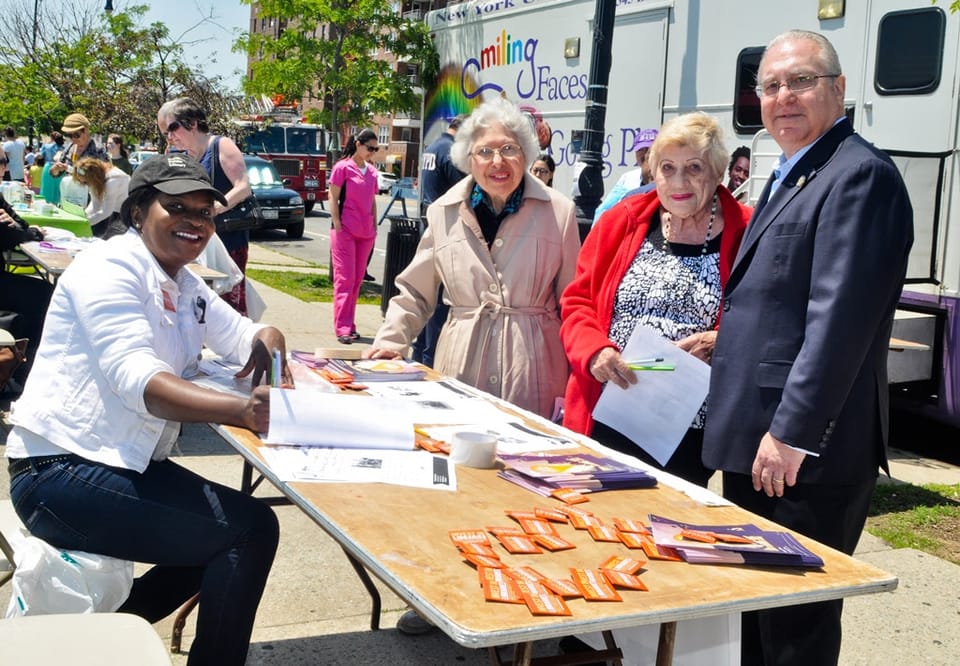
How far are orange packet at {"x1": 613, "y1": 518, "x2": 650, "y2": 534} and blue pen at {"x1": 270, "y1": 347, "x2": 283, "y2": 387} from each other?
1.20 m

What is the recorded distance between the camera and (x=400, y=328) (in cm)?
391

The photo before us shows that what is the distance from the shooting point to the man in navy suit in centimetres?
257

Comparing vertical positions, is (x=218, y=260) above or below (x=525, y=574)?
above

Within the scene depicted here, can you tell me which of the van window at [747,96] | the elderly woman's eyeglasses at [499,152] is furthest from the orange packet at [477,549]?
the van window at [747,96]

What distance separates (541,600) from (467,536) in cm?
33

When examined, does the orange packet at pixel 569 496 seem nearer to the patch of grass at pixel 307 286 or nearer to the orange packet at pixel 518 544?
the orange packet at pixel 518 544

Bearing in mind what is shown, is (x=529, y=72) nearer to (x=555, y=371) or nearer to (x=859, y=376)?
(x=555, y=371)

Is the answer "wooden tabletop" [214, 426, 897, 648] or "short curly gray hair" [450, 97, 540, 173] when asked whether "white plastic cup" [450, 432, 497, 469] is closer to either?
"wooden tabletop" [214, 426, 897, 648]

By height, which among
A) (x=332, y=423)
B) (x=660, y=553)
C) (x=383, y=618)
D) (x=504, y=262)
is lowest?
(x=383, y=618)

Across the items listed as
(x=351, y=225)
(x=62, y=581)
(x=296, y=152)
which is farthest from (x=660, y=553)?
(x=296, y=152)

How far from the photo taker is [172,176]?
9.82 ft

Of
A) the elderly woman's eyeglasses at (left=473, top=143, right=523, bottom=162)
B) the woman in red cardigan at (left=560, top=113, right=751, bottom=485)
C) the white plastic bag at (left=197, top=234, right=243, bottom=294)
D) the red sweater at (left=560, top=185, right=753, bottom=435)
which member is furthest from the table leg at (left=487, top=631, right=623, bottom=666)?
the white plastic bag at (left=197, top=234, right=243, bottom=294)

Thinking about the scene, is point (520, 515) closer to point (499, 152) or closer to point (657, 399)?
point (657, 399)

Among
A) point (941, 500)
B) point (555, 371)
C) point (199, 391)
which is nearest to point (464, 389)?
point (555, 371)
